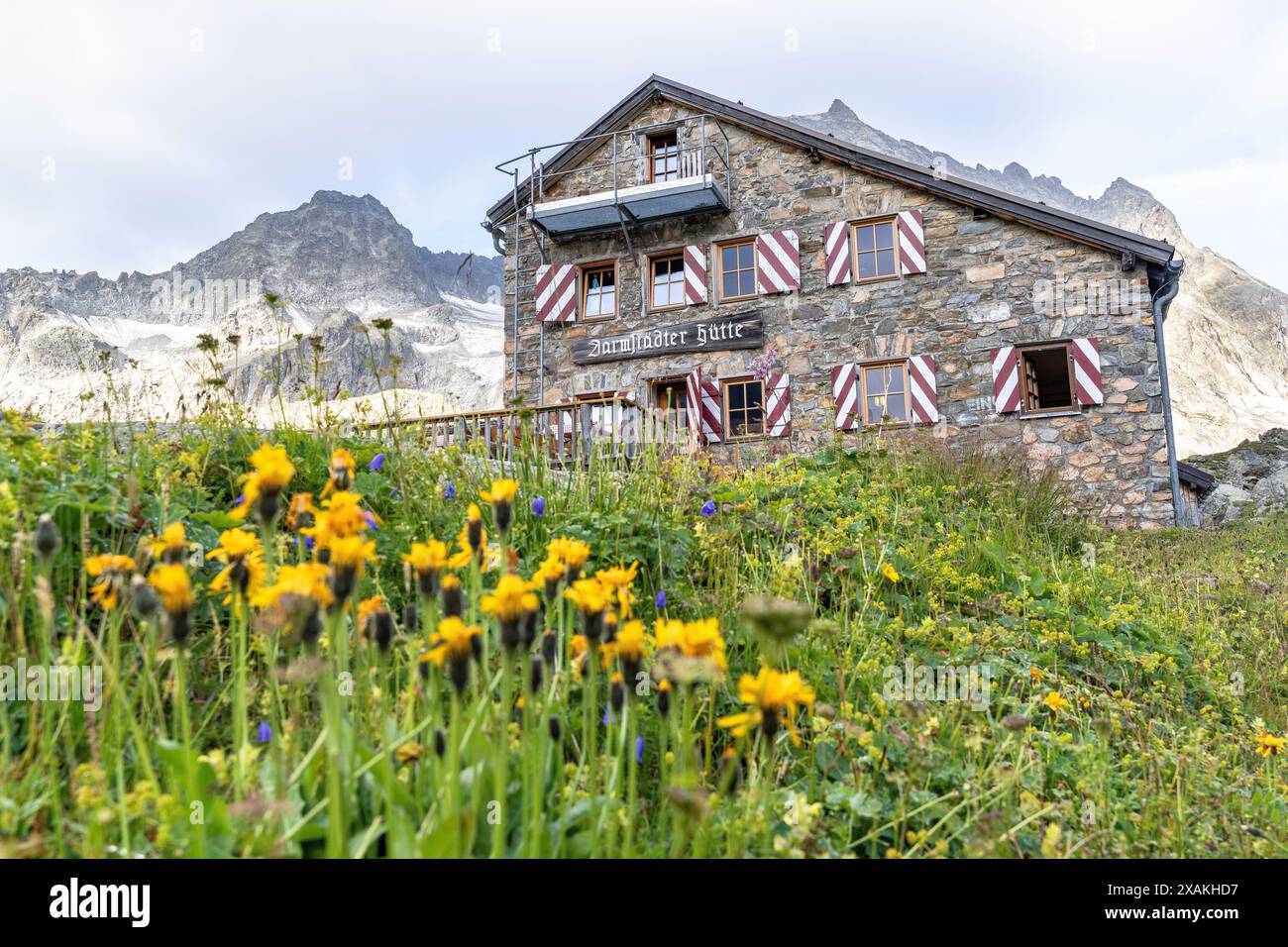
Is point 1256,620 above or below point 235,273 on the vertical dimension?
below

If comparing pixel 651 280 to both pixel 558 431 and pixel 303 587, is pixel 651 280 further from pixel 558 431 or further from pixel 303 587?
pixel 303 587

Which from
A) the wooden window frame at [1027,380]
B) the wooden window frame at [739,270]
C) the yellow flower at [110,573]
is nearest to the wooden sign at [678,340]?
the wooden window frame at [739,270]

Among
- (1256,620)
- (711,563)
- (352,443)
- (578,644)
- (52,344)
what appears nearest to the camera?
(578,644)

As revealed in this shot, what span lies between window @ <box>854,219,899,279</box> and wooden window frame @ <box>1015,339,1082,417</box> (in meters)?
2.39

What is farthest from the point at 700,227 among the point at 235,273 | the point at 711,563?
the point at 235,273

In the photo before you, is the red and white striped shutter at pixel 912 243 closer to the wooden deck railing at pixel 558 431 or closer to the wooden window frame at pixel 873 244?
the wooden window frame at pixel 873 244

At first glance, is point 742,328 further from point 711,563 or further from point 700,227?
point 711,563

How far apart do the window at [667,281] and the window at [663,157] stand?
163 centimetres

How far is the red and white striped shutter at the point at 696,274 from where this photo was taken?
1370 cm

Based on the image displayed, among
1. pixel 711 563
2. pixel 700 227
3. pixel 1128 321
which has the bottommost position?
pixel 711 563

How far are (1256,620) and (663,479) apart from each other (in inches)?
159

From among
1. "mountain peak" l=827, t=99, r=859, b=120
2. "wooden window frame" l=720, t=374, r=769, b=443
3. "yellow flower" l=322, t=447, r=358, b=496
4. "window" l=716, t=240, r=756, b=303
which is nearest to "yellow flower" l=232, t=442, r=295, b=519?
"yellow flower" l=322, t=447, r=358, b=496

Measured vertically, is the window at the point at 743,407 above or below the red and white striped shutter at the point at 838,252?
below
